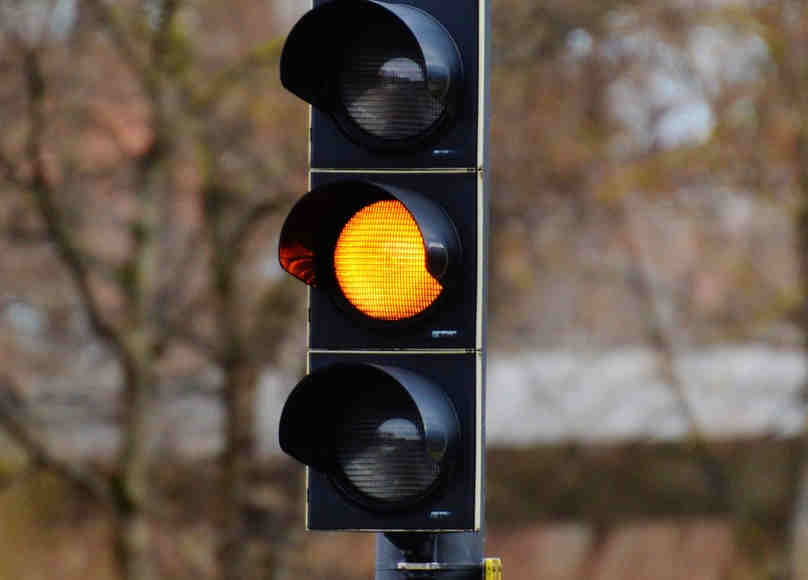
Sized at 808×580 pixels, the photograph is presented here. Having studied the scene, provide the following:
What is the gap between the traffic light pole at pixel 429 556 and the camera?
373 centimetres

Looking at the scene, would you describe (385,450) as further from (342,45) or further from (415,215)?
(342,45)

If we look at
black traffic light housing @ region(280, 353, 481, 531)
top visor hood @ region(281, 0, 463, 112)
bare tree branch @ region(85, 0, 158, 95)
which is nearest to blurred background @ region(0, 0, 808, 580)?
bare tree branch @ region(85, 0, 158, 95)

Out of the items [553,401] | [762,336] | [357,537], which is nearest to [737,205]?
[762,336]

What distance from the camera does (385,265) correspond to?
3619 millimetres

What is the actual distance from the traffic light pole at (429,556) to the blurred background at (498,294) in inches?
352

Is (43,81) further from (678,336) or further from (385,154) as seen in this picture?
(678,336)

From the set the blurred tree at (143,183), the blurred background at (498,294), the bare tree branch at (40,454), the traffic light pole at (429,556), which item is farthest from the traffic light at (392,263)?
the bare tree branch at (40,454)

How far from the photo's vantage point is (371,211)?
3.67m

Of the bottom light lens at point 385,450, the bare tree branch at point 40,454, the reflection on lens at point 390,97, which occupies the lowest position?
the bare tree branch at point 40,454

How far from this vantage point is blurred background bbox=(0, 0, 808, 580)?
13.6 metres

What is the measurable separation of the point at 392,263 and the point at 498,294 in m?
16.0

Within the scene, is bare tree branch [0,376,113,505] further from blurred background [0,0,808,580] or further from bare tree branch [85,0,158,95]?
bare tree branch [85,0,158,95]

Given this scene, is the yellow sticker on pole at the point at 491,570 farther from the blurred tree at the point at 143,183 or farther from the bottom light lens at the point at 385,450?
the blurred tree at the point at 143,183

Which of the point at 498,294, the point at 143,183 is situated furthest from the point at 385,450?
the point at 498,294
